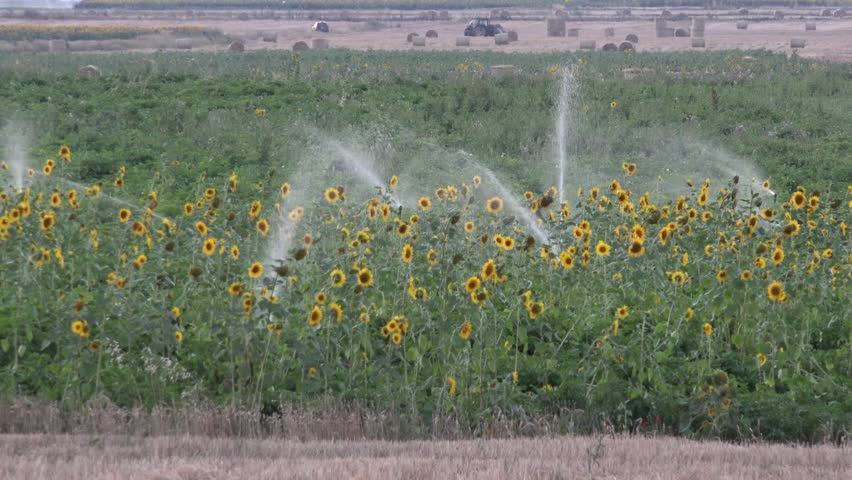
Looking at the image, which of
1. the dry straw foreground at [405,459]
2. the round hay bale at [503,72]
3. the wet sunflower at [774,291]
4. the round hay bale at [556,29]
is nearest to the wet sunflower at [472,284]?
the dry straw foreground at [405,459]

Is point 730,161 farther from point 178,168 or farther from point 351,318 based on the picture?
point 351,318

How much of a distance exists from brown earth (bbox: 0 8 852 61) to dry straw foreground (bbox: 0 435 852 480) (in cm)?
3337

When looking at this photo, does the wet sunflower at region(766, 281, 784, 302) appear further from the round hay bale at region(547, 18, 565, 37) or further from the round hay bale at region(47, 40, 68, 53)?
the round hay bale at region(547, 18, 565, 37)

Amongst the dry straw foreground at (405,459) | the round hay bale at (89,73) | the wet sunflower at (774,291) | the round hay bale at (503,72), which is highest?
the round hay bale at (89,73)

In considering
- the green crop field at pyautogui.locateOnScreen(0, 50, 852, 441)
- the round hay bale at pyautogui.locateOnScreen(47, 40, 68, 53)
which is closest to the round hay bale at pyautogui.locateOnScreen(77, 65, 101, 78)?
the green crop field at pyautogui.locateOnScreen(0, 50, 852, 441)

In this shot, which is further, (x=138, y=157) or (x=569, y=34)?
(x=569, y=34)

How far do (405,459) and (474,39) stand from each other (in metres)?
50.4

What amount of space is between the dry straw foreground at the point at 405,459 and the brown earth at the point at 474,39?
33367mm

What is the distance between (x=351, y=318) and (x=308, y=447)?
1.17 metres

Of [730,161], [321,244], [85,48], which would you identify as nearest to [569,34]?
[85,48]

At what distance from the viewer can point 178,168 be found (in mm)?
13273

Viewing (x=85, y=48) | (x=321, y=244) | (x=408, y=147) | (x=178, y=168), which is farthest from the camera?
(x=85, y=48)

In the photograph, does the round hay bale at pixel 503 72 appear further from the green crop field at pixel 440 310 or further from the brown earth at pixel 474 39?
the brown earth at pixel 474 39

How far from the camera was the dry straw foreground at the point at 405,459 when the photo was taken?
469 cm
